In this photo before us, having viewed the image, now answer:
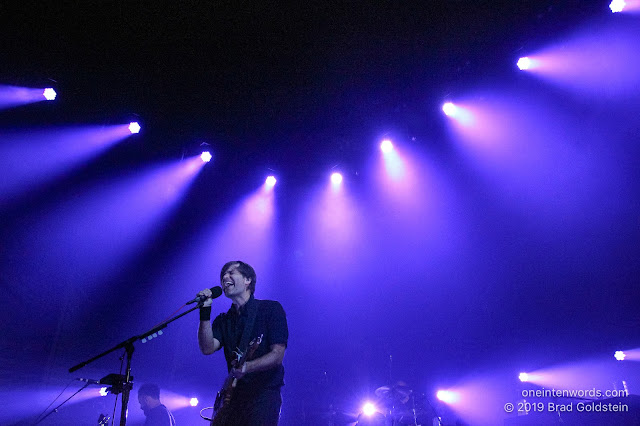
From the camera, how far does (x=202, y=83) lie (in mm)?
7297

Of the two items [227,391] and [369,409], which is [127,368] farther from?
[369,409]

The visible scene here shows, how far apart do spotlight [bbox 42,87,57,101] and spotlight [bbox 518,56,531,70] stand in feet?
27.2

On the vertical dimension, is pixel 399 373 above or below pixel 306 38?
below

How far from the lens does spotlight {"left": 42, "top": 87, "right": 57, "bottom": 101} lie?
7.33 meters

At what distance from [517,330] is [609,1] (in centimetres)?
858

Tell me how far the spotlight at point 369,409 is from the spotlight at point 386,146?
5394 mm

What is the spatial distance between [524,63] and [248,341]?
7.06 meters

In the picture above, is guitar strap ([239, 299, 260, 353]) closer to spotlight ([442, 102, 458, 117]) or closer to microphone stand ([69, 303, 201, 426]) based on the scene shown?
microphone stand ([69, 303, 201, 426])

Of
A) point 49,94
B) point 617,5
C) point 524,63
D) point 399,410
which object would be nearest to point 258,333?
point 399,410

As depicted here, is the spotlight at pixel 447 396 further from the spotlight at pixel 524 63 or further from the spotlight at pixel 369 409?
the spotlight at pixel 524 63

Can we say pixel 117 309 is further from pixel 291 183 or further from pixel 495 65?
→ pixel 495 65

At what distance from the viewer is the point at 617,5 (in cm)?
638

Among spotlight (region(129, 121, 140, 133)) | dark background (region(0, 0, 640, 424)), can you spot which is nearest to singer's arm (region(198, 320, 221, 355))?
dark background (region(0, 0, 640, 424))

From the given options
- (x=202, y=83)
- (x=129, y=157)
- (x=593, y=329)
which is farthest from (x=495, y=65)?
(x=593, y=329)
